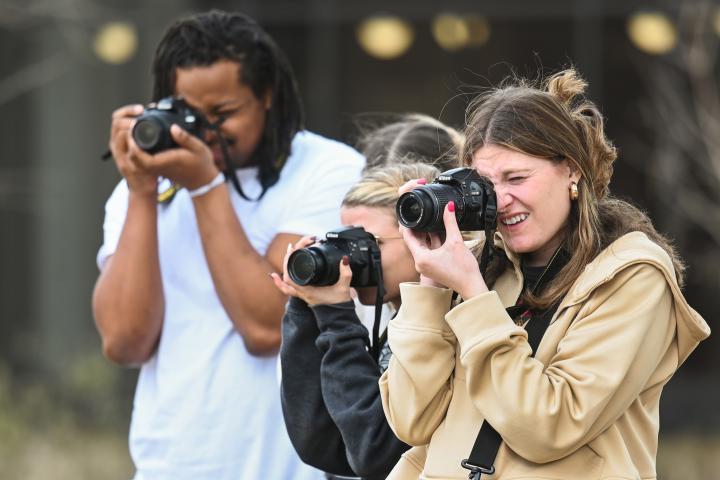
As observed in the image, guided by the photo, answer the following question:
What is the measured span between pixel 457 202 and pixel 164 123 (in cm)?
106

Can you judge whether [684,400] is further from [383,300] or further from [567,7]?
[383,300]

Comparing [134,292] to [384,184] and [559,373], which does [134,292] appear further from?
[559,373]

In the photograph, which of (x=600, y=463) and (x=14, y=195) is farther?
(x=14, y=195)

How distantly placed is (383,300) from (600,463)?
0.73m

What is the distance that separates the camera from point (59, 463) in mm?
7363

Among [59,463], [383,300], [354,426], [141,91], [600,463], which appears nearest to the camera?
[600,463]

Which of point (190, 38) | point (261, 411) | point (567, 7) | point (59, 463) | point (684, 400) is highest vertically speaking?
point (190, 38)

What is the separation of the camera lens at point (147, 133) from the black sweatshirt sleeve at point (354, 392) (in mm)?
707

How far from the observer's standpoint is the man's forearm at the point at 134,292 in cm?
324

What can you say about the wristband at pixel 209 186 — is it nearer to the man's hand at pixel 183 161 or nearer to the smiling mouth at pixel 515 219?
the man's hand at pixel 183 161

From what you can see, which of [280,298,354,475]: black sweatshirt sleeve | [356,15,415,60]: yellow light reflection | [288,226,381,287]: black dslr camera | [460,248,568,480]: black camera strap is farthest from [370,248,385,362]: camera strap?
[356,15,415,60]: yellow light reflection

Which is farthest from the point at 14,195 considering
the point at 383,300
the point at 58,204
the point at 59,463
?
the point at 383,300

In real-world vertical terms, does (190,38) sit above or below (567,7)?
above

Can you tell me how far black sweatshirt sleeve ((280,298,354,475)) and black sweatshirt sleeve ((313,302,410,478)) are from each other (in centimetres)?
Result: 7
